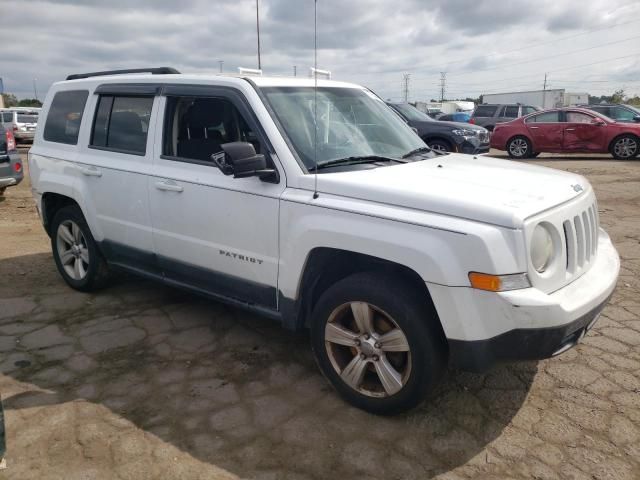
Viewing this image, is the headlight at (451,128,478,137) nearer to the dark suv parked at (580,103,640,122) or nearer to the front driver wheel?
the front driver wheel

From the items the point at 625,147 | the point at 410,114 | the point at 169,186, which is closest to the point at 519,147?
the point at 625,147

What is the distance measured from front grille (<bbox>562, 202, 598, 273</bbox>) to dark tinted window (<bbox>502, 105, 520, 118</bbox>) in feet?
64.1

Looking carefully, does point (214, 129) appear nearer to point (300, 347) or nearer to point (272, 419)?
point (300, 347)

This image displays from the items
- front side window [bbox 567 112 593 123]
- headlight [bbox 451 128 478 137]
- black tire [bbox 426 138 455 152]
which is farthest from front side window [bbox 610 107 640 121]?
Result: black tire [bbox 426 138 455 152]

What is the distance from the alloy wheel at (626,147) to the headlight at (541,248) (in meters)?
14.2

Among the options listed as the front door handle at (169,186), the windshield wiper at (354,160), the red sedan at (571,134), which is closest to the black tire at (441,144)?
the red sedan at (571,134)

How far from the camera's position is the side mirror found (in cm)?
313

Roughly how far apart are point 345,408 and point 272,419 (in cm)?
43

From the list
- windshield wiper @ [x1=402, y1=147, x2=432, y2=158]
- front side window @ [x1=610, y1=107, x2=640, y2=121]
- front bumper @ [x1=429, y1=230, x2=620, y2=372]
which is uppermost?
front side window @ [x1=610, y1=107, x2=640, y2=121]

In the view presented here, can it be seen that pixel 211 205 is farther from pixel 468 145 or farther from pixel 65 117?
pixel 468 145

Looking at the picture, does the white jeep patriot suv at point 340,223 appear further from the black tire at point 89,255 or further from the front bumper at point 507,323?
the black tire at point 89,255

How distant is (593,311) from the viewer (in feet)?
9.41

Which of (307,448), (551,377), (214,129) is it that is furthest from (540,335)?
(214,129)

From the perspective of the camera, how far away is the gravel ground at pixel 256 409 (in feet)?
8.96
